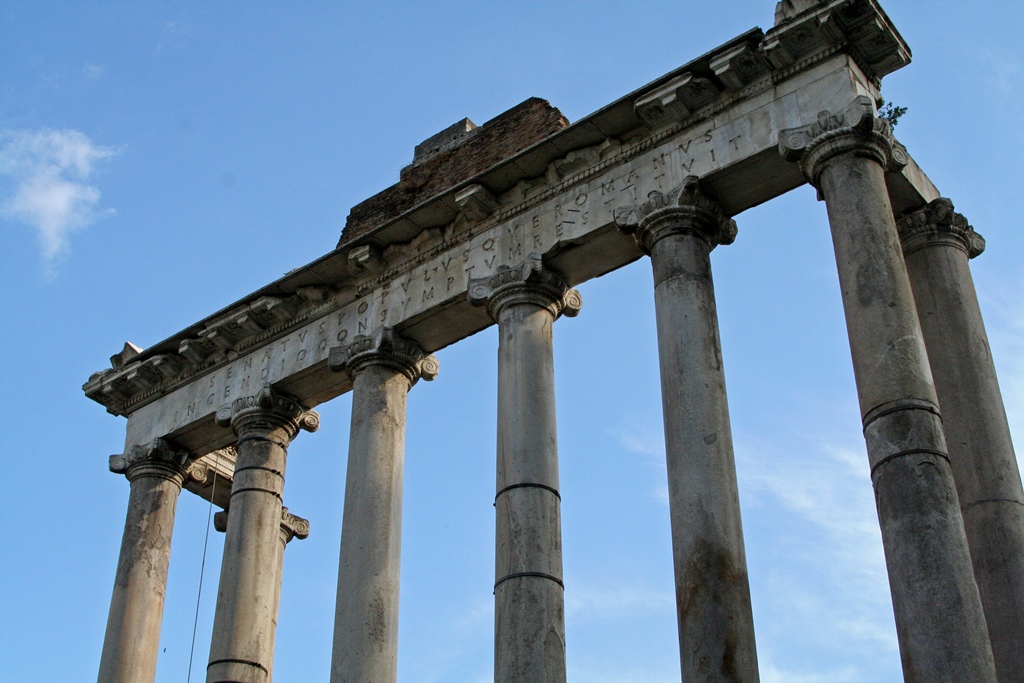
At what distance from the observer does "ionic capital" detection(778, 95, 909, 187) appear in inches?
643

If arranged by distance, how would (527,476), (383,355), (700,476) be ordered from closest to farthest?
(700,476)
(527,476)
(383,355)

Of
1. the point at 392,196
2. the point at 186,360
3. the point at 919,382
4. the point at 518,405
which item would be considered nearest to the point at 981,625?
the point at 919,382

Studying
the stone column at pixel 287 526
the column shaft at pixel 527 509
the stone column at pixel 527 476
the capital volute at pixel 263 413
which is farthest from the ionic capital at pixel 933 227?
the stone column at pixel 287 526

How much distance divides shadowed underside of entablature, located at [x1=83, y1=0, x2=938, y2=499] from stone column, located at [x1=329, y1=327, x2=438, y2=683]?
1.88ft

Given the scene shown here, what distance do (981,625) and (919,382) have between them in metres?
2.73

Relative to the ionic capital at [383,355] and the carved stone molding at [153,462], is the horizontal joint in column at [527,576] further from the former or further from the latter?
the carved stone molding at [153,462]

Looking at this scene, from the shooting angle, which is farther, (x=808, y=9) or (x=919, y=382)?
(x=808, y=9)

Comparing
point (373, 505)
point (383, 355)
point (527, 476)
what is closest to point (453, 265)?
point (383, 355)

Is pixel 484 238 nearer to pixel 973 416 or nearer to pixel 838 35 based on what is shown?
pixel 838 35

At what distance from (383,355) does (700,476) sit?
674cm

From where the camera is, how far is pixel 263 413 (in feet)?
71.7

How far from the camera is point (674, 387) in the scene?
16.2 meters

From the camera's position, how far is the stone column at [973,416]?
49.7ft

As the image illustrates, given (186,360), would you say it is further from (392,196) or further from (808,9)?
(808,9)
